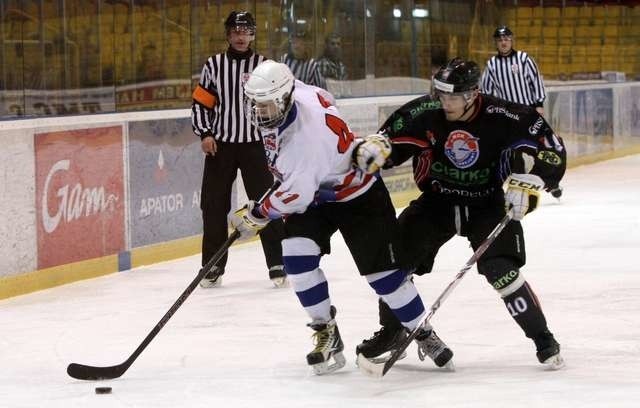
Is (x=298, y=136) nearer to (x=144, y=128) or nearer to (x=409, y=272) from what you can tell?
(x=409, y=272)

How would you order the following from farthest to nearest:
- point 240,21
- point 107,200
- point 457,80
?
point 107,200, point 240,21, point 457,80

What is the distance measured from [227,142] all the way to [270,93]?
2.41 m

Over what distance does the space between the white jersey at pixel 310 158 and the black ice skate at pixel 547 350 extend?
69 centimetres

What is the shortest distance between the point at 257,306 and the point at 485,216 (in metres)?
1.63

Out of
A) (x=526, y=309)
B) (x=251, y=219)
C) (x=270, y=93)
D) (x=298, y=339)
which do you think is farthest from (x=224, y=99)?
(x=526, y=309)

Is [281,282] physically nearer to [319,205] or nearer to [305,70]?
[319,205]

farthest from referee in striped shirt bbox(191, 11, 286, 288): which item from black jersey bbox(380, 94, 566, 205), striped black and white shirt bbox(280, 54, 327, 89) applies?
black jersey bbox(380, 94, 566, 205)

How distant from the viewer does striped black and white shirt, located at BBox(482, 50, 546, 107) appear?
30.5 feet

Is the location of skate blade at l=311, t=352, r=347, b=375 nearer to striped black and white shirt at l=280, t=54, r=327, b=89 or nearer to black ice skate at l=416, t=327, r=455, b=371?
black ice skate at l=416, t=327, r=455, b=371

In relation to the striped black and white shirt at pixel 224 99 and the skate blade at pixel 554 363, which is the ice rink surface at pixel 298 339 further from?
the striped black and white shirt at pixel 224 99

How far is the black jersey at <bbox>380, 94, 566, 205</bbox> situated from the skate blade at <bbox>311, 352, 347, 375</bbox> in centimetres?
59

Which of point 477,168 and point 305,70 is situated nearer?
point 477,168

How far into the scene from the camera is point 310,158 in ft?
12.3

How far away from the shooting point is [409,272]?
4.08 metres
